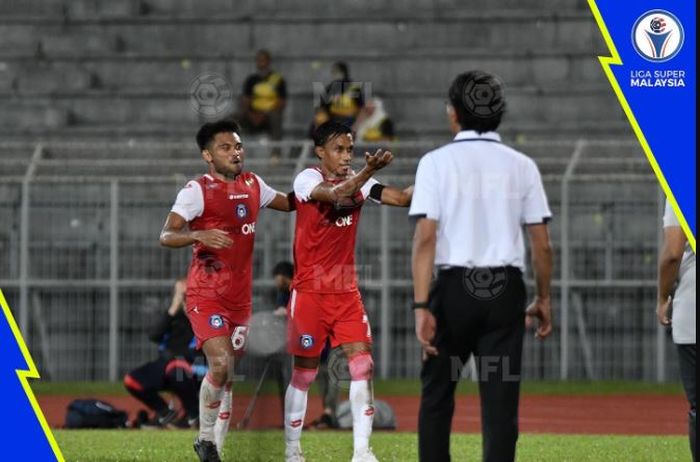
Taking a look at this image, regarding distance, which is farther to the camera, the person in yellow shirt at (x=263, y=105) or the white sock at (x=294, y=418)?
the person in yellow shirt at (x=263, y=105)

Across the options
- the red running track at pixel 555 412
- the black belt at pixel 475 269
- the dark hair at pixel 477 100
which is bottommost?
the red running track at pixel 555 412

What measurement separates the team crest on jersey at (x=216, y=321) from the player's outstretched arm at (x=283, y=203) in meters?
0.87

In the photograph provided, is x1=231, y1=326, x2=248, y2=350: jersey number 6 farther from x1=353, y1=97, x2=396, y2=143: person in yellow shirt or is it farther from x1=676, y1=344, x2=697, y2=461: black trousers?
x1=353, y1=97, x2=396, y2=143: person in yellow shirt

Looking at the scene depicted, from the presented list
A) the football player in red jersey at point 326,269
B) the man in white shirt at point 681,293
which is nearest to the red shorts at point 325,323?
the football player in red jersey at point 326,269

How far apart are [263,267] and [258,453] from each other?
27.3 ft

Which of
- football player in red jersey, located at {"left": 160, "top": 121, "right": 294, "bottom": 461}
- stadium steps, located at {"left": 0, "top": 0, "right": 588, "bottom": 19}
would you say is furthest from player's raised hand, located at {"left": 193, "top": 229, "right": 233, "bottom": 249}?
stadium steps, located at {"left": 0, "top": 0, "right": 588, "bottom": 19}

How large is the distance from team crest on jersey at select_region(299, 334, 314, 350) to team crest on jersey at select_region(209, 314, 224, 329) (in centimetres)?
56

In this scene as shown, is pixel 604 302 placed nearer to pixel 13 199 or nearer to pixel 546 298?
pixel 13 199

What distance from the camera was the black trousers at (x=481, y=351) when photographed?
324 inches

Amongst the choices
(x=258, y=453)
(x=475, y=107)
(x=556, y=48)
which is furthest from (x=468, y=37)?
(x=475, y=107)

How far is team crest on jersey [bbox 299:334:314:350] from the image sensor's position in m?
11.2

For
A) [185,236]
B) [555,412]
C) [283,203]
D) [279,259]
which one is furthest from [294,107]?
[185,236]

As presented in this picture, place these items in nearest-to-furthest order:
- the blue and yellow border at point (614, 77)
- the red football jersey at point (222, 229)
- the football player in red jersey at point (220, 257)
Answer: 1. the football player in red jersey at point (220, 257)
2. the red football jersey at point (222, 229)
3. the blue and yellow border at point (614, 77)

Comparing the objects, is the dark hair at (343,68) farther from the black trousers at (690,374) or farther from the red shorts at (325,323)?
the black trousers at (690,374)
